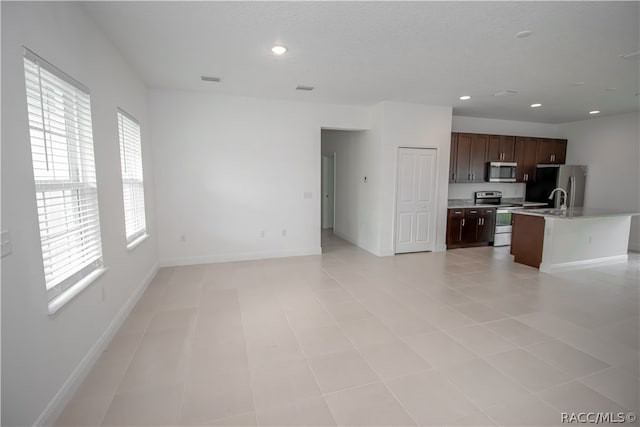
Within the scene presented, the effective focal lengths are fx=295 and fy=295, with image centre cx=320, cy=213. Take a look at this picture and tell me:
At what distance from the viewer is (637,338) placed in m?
2.75

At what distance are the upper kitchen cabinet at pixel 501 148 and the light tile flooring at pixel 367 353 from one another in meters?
3.08

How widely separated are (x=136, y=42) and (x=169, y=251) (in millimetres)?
3128

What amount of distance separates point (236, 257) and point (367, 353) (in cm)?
334

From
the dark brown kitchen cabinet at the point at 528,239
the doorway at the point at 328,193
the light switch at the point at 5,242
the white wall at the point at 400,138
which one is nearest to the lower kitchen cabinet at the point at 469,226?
the white wall at the point at 400,138

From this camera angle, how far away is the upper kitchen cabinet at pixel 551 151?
6.96m

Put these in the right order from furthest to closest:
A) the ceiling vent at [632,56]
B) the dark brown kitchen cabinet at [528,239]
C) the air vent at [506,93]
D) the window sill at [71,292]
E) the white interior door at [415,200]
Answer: the white interior door at [415,200], the dark brown kitchen cabinet at [528,239], the air vent at [506,93], the ceiling vent at [632,56], the window sill at [71,292]

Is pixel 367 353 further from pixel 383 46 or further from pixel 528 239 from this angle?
pixel 528 239

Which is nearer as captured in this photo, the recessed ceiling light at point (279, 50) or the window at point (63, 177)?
the window at point (63, 177)

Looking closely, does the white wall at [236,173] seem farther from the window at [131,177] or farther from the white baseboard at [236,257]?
the window at [131,177]

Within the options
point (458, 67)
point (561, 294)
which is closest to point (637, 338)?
point (561, 294)

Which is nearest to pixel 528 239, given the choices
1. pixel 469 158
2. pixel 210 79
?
pixel 469 158

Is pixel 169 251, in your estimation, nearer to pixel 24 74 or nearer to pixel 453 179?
pixel 24 74

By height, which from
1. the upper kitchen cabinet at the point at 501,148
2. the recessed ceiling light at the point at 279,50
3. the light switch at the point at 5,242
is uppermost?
the recessed ceiling light at the point at 279,50

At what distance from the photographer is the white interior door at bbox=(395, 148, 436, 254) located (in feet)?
18.4
